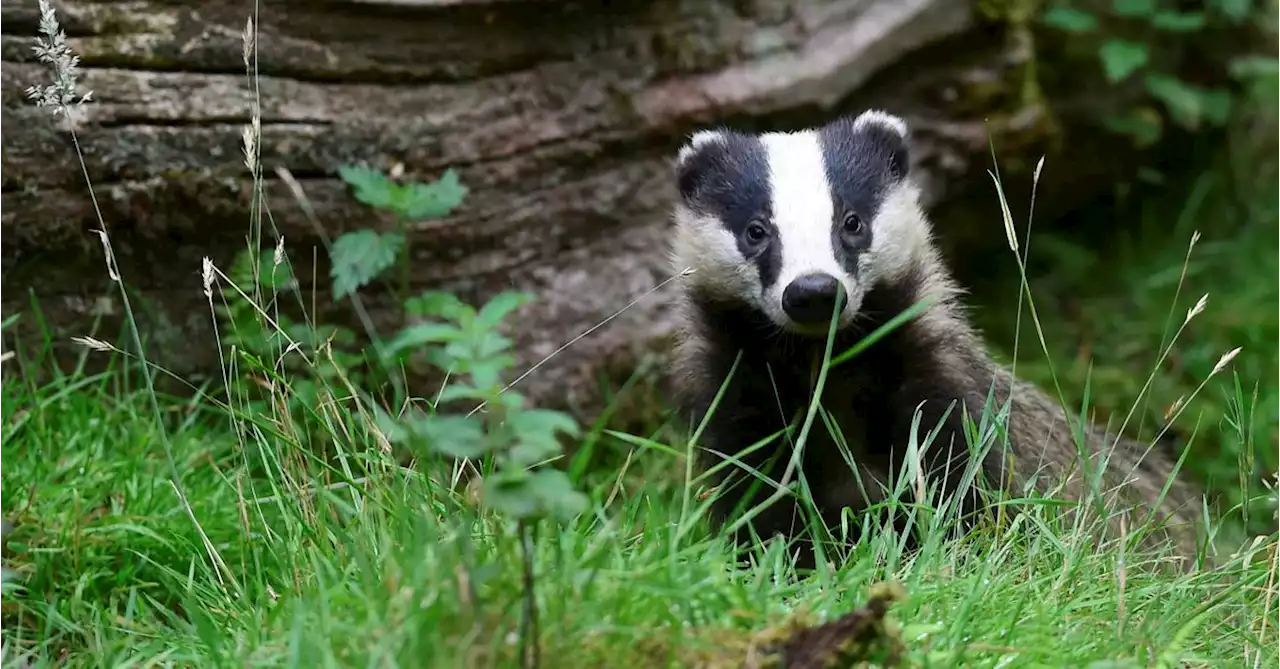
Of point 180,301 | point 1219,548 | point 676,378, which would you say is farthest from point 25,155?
point 1219,548

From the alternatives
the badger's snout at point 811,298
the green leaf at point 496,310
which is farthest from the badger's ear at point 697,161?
the green leaf at point 496,310

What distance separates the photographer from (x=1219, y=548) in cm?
381

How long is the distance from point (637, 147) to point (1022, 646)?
9.82ft

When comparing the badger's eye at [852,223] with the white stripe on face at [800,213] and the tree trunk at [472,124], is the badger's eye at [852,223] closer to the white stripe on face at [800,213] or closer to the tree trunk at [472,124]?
the white stripe on face at [800,213]

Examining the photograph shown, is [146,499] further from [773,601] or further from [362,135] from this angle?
[773,601]

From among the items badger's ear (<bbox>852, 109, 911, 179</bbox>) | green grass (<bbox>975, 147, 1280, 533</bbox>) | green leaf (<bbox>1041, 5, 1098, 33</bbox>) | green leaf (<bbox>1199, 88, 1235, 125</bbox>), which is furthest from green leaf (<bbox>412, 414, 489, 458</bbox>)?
green leaf (<bbox>1199, 88, 1235, 125</bbox>)

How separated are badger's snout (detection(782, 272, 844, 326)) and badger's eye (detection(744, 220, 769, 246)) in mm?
308

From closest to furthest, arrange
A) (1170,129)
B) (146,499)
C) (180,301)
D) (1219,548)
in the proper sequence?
(146,499) → (1219,548) → (180,301) → (1170,129)

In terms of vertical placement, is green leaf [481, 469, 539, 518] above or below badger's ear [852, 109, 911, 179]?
below

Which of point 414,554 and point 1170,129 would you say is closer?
point 414,554

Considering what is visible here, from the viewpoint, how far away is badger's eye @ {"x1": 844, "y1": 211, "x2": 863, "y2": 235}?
3.53 meters

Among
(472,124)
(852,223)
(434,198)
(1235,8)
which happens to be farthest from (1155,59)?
(434,198)

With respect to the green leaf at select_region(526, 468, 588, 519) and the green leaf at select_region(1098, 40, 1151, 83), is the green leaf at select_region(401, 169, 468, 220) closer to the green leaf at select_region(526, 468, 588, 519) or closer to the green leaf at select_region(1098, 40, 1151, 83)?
the green leaf at select_region(526, 468, 588, 519)

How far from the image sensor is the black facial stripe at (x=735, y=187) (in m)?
3.49
